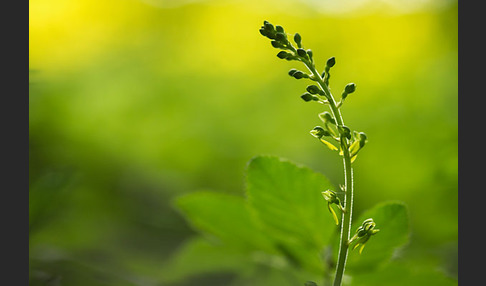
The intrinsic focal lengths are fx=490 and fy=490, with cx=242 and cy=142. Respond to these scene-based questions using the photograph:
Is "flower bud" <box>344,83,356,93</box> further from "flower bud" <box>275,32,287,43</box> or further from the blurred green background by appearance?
the blurred green background

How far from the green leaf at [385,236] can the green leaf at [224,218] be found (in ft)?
0.36

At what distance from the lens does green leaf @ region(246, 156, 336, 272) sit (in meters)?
0.41

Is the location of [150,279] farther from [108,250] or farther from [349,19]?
[349,19]

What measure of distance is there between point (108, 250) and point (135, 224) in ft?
0.45

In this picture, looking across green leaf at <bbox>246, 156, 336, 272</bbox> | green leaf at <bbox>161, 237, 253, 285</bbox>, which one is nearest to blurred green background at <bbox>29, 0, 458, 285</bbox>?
green leaf at <bbox>161, 237, 253, 285</bbox>

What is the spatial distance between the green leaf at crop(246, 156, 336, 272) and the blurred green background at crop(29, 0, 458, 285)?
142 mm

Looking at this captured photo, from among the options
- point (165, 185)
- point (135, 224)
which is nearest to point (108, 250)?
point (135, 224)

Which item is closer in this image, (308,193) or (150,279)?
(308,193)

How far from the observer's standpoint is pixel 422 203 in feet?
2.81

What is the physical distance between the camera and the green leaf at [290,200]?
0.41 m

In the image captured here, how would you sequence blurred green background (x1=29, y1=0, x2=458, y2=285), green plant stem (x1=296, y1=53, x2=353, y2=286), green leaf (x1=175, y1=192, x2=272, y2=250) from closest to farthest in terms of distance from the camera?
1. green plant stem (x1=296, y1=53, x2=353, y2=286)
2. green leaf (x1=175, y1=192, x2=272, y2=250)
3. blurred green background (x1=29, y1=0, x2=458, y2=285)

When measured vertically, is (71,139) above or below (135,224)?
above

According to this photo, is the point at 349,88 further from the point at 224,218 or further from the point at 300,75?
the point at 224,218

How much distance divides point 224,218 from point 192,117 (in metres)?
0.74
